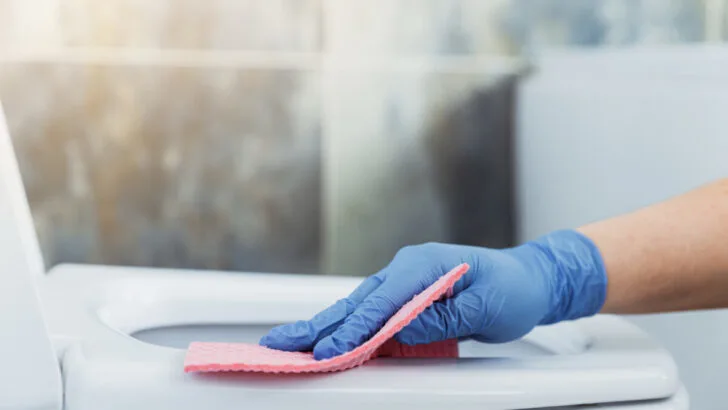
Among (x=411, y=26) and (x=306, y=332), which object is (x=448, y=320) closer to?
(x=306, y=332)

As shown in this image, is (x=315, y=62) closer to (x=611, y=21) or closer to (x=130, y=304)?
(x=611, y=21)

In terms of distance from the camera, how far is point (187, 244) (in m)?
1.41

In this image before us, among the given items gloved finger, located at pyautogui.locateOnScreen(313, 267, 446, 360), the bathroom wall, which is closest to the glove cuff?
gloved finger, located at pyautogui.locateOnScreen(313, 267, 446, 360)

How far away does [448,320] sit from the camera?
0.62m

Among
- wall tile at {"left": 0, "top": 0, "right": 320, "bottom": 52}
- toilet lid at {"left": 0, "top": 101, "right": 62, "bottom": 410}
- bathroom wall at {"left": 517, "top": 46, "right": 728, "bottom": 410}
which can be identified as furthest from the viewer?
wall tile at {"left": 0, "top": 0, "right": 320, "bottom": 52}

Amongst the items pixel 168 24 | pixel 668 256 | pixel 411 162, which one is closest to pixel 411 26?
pixel 411 162

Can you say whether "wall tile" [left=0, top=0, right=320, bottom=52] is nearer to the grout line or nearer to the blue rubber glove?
the grout line

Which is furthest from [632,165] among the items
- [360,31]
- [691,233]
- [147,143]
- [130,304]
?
[147,143]

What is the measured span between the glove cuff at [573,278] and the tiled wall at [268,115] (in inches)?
27.7

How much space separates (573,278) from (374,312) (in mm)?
194

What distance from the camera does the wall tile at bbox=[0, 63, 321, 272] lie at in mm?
1350

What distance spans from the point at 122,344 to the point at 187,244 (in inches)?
32.2

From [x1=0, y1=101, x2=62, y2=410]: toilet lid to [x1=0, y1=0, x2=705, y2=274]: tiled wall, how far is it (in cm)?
83

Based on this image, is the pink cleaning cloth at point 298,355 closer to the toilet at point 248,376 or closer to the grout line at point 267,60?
the toilet at point 248,376
